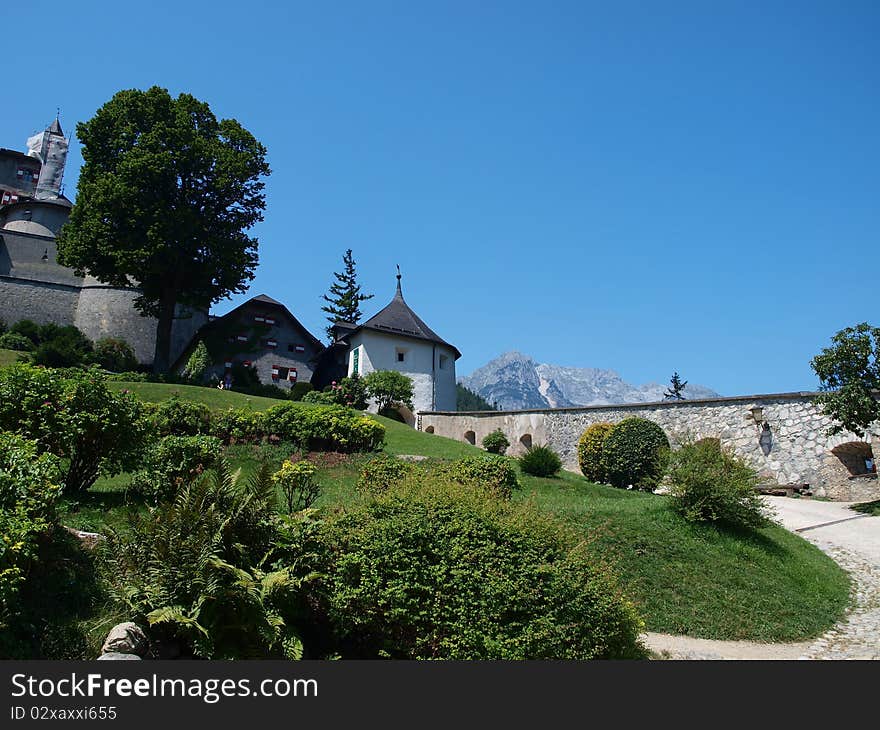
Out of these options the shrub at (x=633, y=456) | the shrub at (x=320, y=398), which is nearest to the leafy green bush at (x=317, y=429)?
the shrub at (x=633, y=456)

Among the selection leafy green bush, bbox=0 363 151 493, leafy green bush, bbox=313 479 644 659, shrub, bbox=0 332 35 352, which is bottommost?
leafy green bush, bbox=313 479 644 659

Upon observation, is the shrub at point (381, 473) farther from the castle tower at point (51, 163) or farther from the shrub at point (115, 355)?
the castle tower at point (51, 163)

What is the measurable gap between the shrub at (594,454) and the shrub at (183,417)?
1229 centimetres

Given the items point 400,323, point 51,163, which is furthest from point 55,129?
point 400,323

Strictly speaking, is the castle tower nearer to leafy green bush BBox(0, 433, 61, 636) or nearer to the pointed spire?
the pointed spire

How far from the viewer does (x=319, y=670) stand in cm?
474

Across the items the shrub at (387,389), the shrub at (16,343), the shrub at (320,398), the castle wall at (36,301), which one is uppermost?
the castle wall at (36,301)

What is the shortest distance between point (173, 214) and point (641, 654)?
30023 millimetres

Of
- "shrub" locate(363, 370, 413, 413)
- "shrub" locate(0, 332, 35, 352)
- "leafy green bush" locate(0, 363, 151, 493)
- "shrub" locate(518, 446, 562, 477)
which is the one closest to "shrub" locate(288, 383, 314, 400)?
"shrub" locate(363, 370, 413, 413)

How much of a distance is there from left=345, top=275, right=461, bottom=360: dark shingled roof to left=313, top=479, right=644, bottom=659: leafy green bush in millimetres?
31046

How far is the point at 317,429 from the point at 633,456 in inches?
389

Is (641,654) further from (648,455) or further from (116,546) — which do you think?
(648,455)

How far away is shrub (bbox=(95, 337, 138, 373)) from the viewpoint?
37.7 meters

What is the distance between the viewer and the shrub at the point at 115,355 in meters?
37.7
